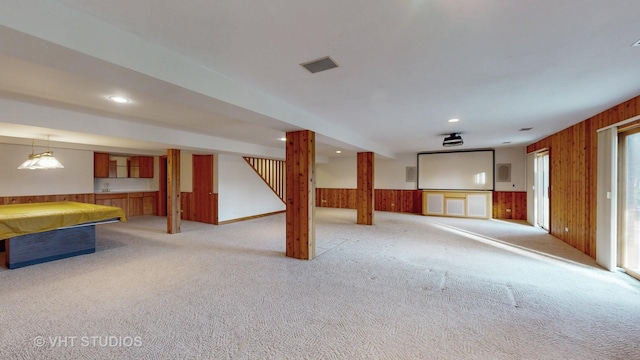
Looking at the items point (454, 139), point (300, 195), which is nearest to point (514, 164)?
point (454, 139)

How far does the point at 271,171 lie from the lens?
375 inches

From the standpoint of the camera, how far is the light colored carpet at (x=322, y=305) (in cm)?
199

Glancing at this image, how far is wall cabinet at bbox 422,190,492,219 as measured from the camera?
838 cm

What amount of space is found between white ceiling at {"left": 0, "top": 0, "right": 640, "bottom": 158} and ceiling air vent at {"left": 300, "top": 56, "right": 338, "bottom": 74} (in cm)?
7

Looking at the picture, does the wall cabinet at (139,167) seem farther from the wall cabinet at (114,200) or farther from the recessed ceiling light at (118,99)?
the recessed ceiling light at (118,99)

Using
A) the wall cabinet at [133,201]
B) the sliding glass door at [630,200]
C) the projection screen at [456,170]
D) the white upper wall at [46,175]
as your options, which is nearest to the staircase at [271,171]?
the wall cabinet at [133,201]

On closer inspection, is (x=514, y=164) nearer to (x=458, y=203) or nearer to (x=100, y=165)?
(x=458, y=203)

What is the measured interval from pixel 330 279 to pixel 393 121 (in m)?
2.97

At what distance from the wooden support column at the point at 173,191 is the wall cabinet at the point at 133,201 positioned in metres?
3.62

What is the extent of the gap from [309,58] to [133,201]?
921cm

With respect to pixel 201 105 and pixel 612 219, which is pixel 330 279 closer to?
pixel 201 105

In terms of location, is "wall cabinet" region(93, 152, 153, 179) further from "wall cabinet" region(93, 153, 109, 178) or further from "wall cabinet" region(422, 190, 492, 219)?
"wall cabinet" region(422, 190, 492, 219)

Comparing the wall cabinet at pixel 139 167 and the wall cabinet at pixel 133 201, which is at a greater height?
the wall cabinet at pixel 139 167

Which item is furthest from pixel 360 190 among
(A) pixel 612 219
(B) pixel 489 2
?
(B) pixel 489 2
